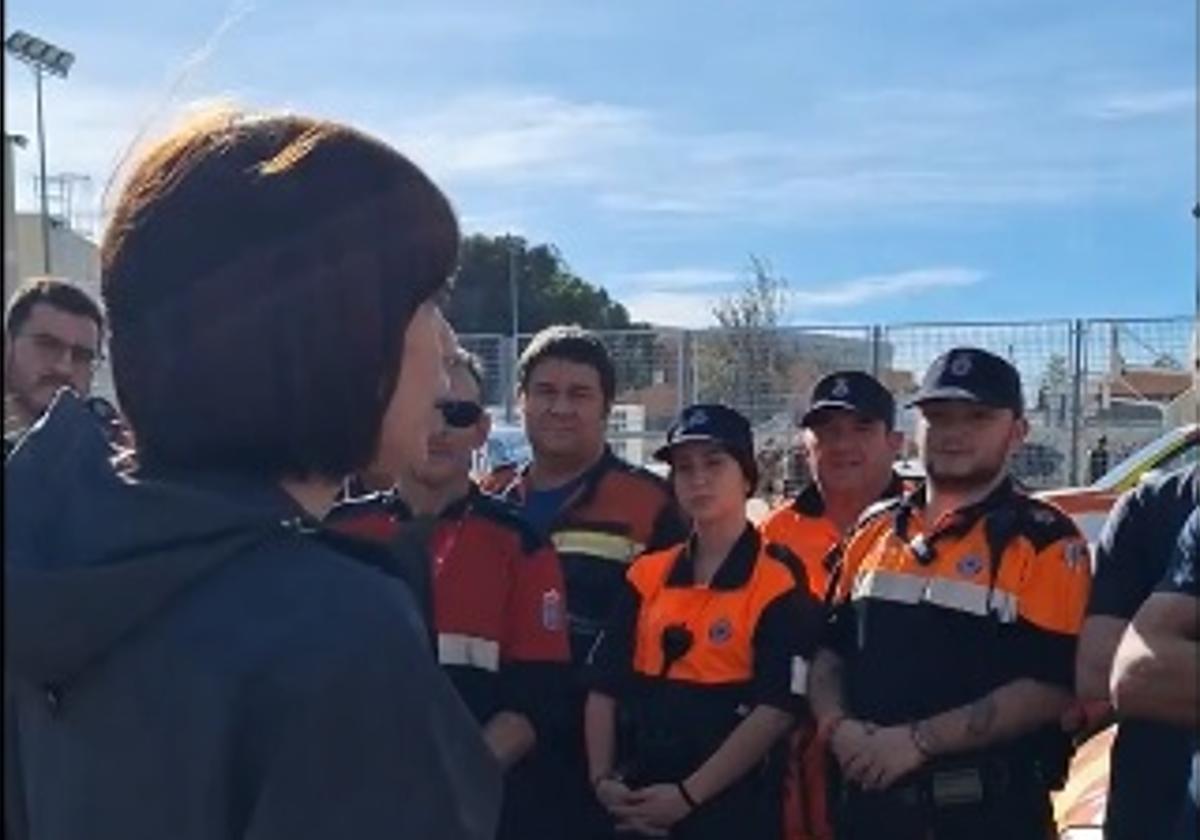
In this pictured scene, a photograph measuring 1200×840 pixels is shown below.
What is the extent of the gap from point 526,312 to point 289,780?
45008 millimetres

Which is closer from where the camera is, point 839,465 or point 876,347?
point 839,465

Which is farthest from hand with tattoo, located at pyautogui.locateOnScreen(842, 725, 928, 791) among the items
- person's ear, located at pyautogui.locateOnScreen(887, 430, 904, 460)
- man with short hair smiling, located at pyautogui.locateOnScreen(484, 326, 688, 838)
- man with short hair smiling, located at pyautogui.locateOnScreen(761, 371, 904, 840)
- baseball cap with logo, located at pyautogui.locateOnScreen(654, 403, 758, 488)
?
person's ear, located at pyautogui.locateOnScreen(887, 430, 904, 460)

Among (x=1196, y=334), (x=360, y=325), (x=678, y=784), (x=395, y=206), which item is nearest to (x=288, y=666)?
(x=360, y=325)

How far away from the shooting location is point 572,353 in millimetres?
4785

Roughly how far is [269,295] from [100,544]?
0.23 m

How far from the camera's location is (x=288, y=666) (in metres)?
1.20

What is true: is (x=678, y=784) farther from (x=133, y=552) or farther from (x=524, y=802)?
(x=133, y=552)

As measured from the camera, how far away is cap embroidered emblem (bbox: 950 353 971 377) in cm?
396

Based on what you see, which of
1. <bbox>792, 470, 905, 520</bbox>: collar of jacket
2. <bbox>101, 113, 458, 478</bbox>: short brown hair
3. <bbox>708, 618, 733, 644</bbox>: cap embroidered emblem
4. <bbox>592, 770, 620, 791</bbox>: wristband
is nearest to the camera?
<bbox>101, 113, 458, 478</bbox>: short brown hair

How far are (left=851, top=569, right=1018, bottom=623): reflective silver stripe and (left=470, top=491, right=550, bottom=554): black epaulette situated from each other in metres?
0.79

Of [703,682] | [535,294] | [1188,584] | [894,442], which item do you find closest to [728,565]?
[703,682]

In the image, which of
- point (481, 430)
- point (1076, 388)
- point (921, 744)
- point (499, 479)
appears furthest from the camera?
point (1076, 388)

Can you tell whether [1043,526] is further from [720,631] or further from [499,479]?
[499,479]

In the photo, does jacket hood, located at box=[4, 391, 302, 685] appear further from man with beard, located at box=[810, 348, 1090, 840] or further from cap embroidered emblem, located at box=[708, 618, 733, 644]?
cap embroidered emblem, located at box=[708, 618, 733, 644]
